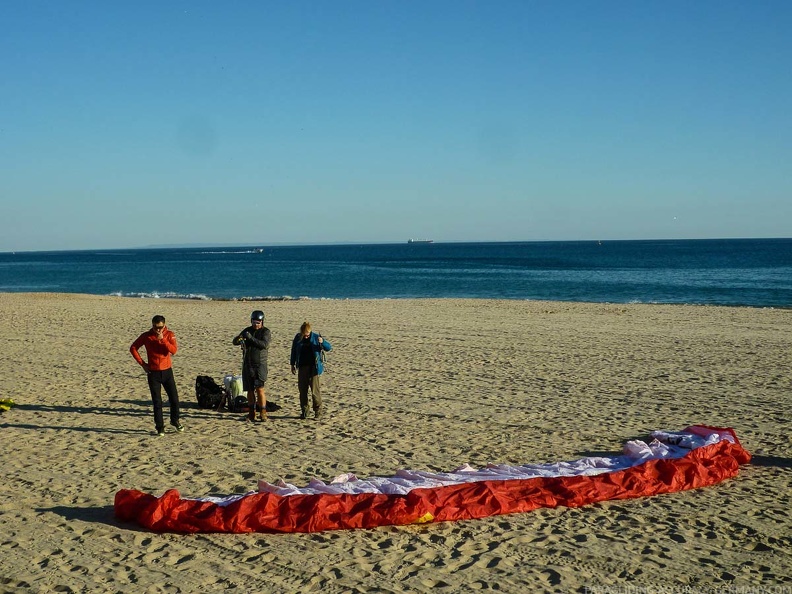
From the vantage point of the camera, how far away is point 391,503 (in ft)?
19.7

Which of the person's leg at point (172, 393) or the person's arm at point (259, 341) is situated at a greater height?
the person's arm at point (259, 341)

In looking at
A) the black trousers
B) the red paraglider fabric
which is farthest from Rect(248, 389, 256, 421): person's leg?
the red paraglider fabric

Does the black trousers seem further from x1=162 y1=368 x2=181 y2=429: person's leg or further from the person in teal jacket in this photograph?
the person in teal jacket

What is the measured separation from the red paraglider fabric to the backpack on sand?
167 inches

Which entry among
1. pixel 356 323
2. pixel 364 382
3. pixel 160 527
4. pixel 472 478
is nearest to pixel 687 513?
pixel 472 478

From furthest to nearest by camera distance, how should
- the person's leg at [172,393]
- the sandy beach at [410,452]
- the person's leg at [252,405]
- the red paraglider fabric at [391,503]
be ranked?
the person's leg at [252,405] < the person's leg at [172,393] < the red paraglider fabric at [391,503] < the sandy beach at [410,452]

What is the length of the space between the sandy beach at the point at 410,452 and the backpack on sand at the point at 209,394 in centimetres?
17

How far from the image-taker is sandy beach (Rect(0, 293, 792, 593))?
509cm

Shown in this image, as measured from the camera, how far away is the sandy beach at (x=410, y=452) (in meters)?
5.09

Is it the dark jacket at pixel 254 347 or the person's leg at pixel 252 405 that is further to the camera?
the person's leg at pixel 252 405

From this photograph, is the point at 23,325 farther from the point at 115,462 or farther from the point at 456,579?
the point at 456,579

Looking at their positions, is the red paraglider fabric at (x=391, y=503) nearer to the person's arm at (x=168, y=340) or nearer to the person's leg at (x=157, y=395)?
the person's leg at (x=157, y=395)

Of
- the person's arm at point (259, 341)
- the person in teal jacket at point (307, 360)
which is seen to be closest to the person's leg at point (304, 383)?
the person in teal jacket at point (307, 360)

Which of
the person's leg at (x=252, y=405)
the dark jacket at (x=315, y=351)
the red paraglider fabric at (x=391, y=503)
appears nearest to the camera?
the red paraglider fabric at (x=391, y=503)
